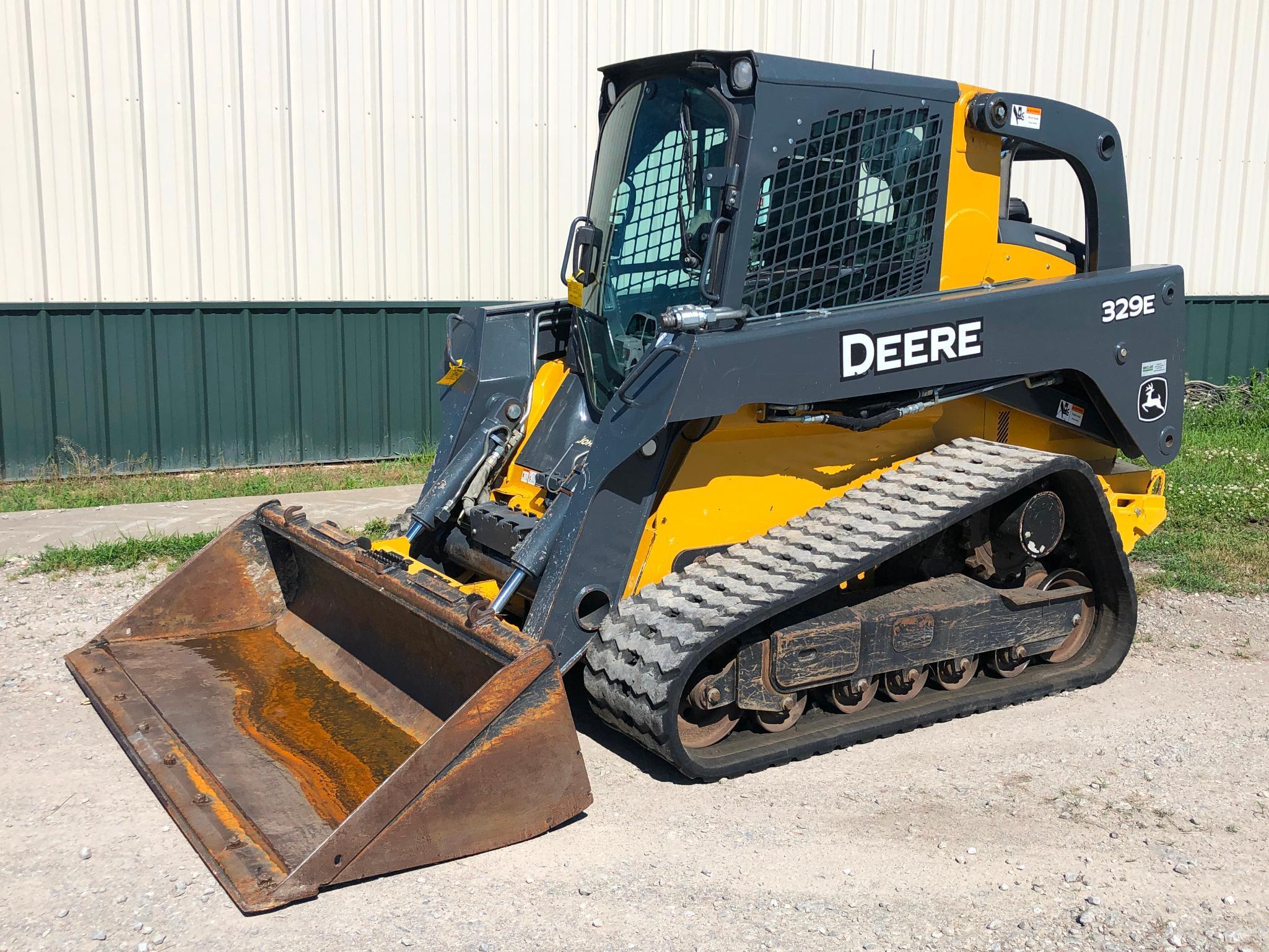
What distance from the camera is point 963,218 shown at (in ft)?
16.8

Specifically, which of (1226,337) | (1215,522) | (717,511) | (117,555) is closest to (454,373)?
(717,511)

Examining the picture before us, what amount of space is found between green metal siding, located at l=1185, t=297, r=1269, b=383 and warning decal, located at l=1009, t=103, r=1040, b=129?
27.9 ft

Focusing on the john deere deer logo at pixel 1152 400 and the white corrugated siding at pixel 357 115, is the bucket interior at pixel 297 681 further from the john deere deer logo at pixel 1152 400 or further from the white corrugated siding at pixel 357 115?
the white corrugated siding at pixel 357 115

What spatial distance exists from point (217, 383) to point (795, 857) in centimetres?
723

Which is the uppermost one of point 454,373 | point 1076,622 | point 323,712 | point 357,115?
point 357,115

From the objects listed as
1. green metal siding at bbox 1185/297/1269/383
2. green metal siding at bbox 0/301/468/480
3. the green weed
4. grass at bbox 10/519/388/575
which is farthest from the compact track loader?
green metal siding at bbox 1185/297/1269/383

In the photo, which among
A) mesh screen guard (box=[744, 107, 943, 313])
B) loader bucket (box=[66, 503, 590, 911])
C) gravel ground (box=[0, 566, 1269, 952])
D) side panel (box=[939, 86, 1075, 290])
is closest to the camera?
gravel ground (box=[0, 566, 1269, 952])

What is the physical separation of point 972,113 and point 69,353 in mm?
7043

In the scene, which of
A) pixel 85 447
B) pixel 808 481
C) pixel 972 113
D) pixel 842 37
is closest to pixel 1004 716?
pixel 808 481

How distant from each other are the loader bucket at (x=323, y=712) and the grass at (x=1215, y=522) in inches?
175

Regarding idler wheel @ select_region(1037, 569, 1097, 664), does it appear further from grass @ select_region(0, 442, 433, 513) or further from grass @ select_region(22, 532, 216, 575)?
grass @ select_region(0, 442, 433, 513)

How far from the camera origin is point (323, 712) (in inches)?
182

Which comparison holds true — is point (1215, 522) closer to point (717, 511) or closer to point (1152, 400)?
point (1152, 400)

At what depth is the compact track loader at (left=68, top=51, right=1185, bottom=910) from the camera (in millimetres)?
4051
